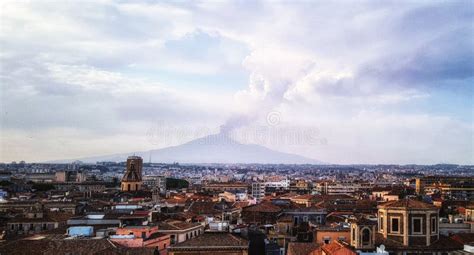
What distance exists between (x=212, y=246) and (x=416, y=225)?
1425 cm

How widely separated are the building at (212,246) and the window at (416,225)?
12.1 metres

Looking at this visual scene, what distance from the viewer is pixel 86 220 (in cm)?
3997

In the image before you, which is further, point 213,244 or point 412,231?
point 412,231

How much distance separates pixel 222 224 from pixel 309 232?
854cm

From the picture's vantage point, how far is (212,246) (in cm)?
2748

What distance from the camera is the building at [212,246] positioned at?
89.9ft

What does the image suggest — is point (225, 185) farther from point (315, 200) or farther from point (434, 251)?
point (434, 251)

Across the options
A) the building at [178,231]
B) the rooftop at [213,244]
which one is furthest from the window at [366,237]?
the building at [178,231]

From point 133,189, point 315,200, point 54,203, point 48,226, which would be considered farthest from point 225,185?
point 48,226

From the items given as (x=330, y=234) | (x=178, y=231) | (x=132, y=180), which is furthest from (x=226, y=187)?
(x=178, y=231)

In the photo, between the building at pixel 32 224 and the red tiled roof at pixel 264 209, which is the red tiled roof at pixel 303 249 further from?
the red tiled roof at pixel 264 209

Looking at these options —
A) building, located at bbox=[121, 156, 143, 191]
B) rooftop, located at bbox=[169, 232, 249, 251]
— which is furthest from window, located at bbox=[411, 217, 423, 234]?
building, located at bbox=[121, 156, 143, 191]

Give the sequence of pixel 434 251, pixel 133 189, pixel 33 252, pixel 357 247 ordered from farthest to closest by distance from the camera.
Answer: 1. pixel 133 189
2. pixel 434 251
3. pixel 357 247
4. pixel 33 252

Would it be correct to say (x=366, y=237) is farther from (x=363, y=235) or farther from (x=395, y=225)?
(x=395, y=225)
